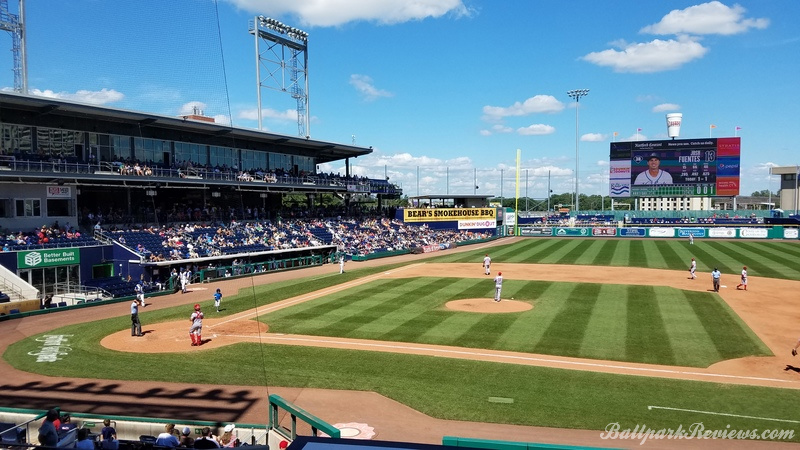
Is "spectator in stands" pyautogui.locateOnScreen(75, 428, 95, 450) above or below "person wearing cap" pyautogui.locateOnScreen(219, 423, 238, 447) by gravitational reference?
above

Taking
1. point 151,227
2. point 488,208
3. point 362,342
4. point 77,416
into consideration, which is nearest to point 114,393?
point 77,416

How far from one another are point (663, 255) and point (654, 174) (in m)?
25.2

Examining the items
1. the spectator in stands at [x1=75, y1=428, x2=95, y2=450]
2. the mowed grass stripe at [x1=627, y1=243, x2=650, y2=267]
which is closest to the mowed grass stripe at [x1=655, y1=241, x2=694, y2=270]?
the mowed grass stripe at [x1=627, y1=243, x2=650, y2=267]

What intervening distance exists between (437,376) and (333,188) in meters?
42.3

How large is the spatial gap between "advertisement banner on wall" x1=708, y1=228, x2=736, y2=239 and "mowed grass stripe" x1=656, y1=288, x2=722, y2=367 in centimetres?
4557

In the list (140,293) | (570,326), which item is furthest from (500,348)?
(140,293)

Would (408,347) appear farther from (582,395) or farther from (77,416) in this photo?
(77,416)

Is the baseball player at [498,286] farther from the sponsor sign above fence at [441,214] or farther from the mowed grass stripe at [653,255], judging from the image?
the sponsor sign above fence at [441,214]

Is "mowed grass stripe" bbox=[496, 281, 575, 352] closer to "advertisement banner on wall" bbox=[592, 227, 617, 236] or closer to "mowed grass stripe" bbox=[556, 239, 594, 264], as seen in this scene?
"mowed grass stripe" bbox=[556, 239, 594, 264]

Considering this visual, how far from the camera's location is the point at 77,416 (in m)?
10.5

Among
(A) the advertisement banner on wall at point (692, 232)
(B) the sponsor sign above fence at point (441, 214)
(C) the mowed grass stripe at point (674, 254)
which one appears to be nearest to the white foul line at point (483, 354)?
(C) the mowed grass stripe at point (674, 254)

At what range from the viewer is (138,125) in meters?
36.1

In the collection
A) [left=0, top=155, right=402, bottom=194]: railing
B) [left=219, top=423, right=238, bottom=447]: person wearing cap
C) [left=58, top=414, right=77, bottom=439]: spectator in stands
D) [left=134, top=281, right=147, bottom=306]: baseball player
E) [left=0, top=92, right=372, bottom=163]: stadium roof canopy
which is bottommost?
[left=134, top=281, right=147, bottom=306]: baseball player

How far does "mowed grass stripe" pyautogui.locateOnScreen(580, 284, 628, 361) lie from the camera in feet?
57.0
